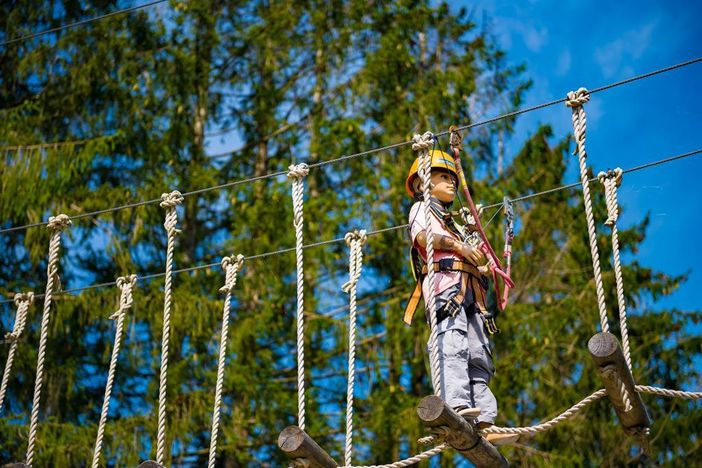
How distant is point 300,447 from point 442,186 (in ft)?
4.31

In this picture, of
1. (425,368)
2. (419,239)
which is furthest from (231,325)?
(419,239)

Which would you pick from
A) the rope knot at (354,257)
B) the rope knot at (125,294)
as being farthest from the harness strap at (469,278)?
the rope knot at (125,294)

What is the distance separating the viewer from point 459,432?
432 cm

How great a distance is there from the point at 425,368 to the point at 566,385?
1058 millimetres

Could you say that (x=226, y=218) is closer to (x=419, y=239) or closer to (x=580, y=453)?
(x=580, y=453)

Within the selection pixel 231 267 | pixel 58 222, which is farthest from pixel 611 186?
pixel 58 222

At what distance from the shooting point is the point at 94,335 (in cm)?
1048

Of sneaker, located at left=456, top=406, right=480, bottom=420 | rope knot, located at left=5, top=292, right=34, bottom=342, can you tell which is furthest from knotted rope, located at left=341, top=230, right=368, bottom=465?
rope knot, located at left=5, top=292, right=34, bottom=342

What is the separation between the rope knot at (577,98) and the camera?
489cm

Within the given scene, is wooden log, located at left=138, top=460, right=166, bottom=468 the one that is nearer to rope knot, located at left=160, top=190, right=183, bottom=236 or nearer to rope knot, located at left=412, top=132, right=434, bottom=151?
rope knot, located at left=160, top=190, right=183, bottom=236

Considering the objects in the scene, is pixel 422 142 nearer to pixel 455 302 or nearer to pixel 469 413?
pixel 455 302

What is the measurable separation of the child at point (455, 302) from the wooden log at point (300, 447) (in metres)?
0.50

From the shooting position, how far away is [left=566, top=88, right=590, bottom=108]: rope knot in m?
4.89

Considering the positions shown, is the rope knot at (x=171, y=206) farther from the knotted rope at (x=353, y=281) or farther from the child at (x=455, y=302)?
the child at (x=455, y=302)
